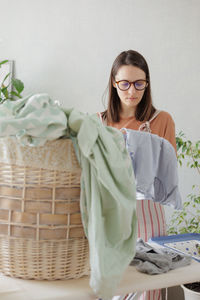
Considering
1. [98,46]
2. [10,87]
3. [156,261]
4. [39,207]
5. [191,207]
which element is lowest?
[191,207]

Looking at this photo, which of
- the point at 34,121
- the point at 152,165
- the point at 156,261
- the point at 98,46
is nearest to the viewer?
the point at 34,121

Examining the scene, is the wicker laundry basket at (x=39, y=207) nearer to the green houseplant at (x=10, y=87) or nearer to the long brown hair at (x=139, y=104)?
the long brown hair at (x=139, y=104)

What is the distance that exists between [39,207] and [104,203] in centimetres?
13

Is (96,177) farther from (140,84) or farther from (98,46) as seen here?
(98,46)

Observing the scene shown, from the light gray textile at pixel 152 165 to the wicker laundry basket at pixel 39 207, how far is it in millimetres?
376

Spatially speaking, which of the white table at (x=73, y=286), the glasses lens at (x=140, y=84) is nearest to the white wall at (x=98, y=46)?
the glasses lens at (x=140, y=84)

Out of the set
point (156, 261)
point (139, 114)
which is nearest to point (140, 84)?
point (139, 114)

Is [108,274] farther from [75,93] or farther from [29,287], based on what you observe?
[75,93]

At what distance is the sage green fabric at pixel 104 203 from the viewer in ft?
2.39

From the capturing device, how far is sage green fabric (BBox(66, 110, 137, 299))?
2.39 feet

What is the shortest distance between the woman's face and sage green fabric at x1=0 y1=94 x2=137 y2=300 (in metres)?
0.81

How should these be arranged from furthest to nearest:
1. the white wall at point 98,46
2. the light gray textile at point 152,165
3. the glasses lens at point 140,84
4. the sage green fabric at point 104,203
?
the white wall at point 98,46 → the glasses lens at point 140,84 → the light gray textile at point 152,165 → the sage green fabric at point 104,203

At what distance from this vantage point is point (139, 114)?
173 centimetres

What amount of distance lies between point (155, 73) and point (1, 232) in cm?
229
